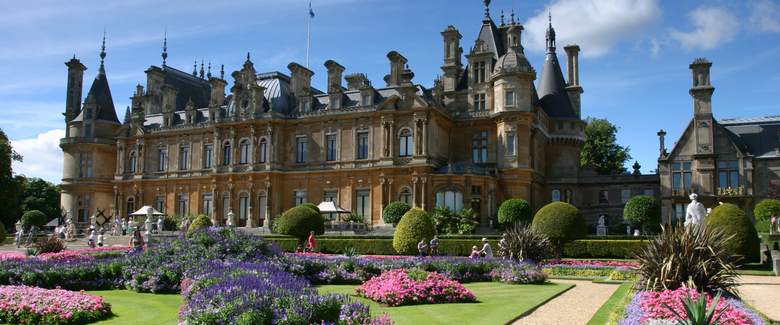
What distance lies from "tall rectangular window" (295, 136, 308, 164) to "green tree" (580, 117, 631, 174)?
1138 inches

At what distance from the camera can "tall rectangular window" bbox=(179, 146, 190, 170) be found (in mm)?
54375

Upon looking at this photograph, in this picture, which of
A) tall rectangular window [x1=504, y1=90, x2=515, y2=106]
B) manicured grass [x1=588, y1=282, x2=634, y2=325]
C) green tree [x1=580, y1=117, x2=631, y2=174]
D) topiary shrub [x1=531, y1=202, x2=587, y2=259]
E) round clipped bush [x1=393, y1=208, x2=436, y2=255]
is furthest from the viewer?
green tree [x1=580, y1=117, x2=631, y2=174]

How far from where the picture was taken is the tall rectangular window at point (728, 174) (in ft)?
149

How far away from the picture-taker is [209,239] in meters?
18.9

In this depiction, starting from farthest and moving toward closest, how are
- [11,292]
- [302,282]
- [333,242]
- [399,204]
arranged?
[399,204] < [333,242] < [11,292] < [302,282]

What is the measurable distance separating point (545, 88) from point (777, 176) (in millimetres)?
16946

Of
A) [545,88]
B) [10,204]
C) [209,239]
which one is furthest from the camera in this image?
[545,88]

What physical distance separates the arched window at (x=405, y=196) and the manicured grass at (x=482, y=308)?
25.9 meters

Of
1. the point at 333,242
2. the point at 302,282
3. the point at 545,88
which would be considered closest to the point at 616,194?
the point at 545,88

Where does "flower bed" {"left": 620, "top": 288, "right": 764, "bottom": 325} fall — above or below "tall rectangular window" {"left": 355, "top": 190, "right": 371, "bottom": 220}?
below

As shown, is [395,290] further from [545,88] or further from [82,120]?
[82,120]

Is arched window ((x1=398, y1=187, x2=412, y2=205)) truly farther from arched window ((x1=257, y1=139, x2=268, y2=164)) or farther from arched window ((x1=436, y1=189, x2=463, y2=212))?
arched window ((x1=257, y1=139, x2=268, y2=164))

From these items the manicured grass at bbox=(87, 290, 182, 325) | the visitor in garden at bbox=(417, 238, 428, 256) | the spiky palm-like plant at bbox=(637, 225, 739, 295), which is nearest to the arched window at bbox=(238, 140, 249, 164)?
the visitor in garden at bbox=(417, 238, 428, 256)

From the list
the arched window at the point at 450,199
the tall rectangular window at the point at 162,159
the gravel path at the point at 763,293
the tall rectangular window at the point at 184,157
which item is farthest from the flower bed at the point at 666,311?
the tall rectangular window at the point at 162,159
